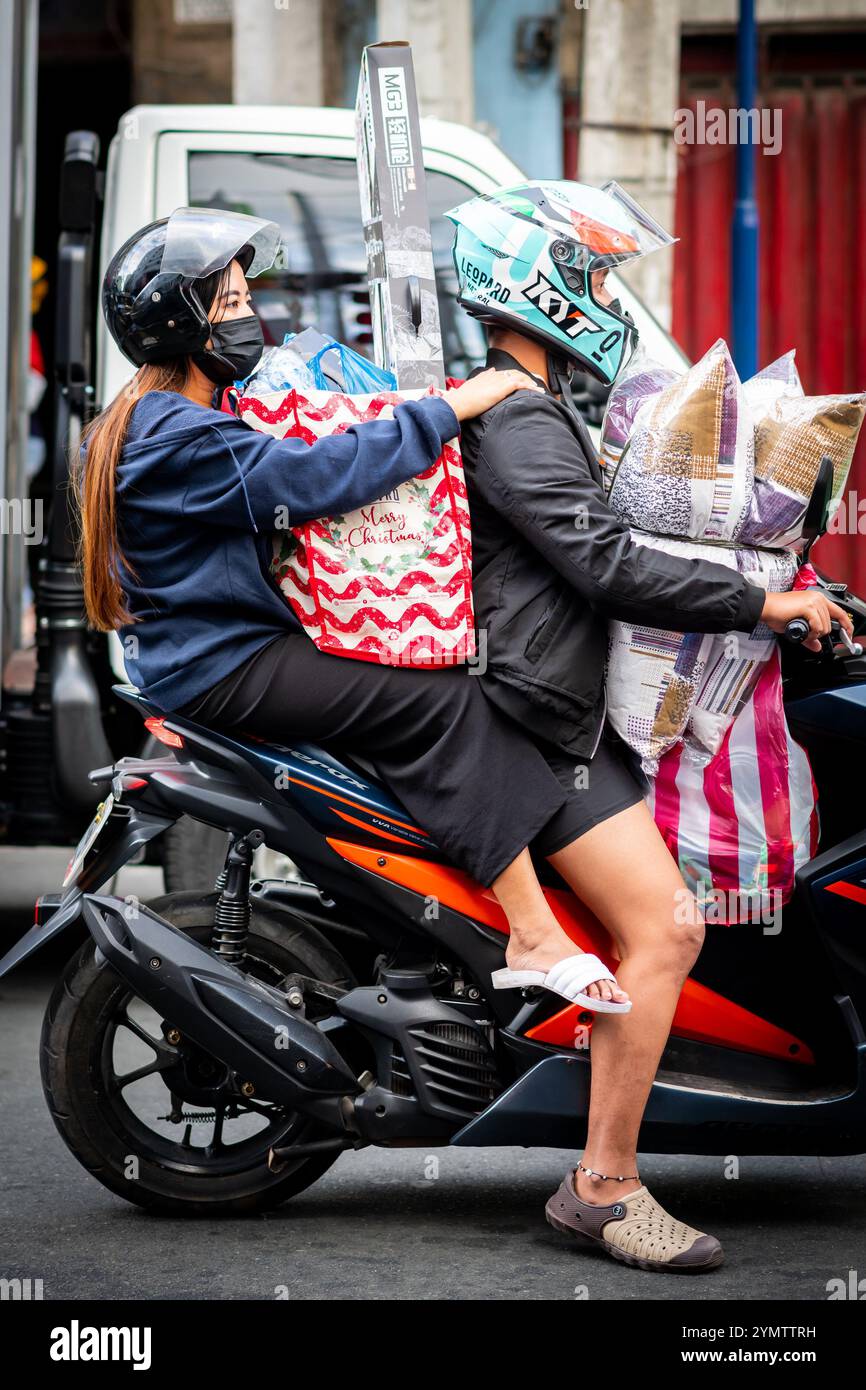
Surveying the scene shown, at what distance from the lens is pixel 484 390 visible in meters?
3.09

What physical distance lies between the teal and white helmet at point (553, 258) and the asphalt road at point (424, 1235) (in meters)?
1.66

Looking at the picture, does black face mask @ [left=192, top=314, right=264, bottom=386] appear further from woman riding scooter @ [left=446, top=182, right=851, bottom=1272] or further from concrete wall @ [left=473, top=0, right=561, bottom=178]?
concrete wall @ [left=473, top=0, right=561, bottom=178]

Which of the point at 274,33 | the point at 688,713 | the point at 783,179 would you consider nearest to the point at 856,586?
the point at 783,179

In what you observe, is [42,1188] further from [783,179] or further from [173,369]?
[783,179]

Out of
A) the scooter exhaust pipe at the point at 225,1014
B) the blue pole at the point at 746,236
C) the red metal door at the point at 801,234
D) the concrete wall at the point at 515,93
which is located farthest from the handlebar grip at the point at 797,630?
the concrete wall at the point at 515,93

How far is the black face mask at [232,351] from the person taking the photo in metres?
3.17

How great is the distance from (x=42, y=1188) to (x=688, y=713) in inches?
66.4

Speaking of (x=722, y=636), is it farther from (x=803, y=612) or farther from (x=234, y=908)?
(x=234, y=908)

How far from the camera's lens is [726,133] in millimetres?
10141

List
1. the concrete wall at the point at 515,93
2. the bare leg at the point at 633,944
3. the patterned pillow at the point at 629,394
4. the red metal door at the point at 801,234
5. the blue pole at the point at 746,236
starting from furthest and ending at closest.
A: the red metal door at the point at 801,234 < the concrete wall at the point at 515,93 < the blue pole at the point at 746,236 < the patterned pillow at the point at 629,394 < the bare leg at the point at 633,944

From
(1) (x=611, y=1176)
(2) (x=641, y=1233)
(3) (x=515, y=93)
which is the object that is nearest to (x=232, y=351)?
(1) (x=611, y=1176)

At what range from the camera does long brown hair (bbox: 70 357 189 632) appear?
308 centimetres

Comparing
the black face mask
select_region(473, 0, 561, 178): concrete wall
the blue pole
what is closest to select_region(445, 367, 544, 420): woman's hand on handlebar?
the black face mask

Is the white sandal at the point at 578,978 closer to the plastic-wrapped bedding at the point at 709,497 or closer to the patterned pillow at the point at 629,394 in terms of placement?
the plastic-wrapped bedding at the point at 709,497
